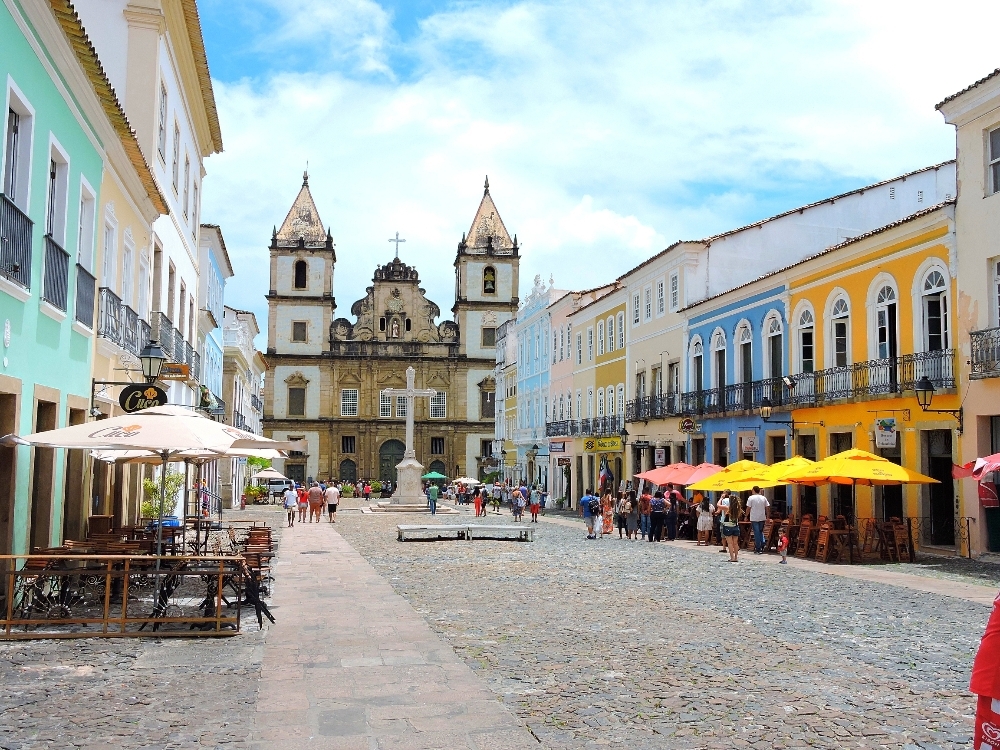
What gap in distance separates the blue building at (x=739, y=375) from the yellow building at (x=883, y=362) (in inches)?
35.7

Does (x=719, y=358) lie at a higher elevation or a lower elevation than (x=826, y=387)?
higher

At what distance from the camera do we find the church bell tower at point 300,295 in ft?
257

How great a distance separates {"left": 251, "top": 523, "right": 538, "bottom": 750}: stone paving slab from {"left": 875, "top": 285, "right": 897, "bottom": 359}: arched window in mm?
14050

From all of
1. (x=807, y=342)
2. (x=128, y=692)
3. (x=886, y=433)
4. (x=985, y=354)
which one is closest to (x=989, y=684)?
(x=128, y=692)

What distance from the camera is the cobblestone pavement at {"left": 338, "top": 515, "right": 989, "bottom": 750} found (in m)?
6.67

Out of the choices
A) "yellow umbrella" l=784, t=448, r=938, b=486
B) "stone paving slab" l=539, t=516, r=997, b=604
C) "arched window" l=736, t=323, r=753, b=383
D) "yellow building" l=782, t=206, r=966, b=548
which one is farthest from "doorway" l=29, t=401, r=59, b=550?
"arched window" l=736, t=323, r=753, b=383

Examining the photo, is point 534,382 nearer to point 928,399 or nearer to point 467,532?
point 467,532

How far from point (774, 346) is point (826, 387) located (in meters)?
3.62

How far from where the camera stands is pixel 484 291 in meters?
80.6

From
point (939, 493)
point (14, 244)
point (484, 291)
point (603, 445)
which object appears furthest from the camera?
point (484, 291)

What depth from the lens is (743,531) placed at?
905 inches

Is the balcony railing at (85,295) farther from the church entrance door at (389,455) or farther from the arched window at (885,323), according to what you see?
the church entrance door at (389,455)

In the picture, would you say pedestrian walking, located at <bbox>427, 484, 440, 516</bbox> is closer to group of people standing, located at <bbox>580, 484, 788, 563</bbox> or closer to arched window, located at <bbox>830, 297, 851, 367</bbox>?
group of people standing, located at <bbox>580, 484, 788, 563</bbox>

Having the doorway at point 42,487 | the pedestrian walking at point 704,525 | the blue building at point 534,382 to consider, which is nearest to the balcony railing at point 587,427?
the blue building at point 534,382
